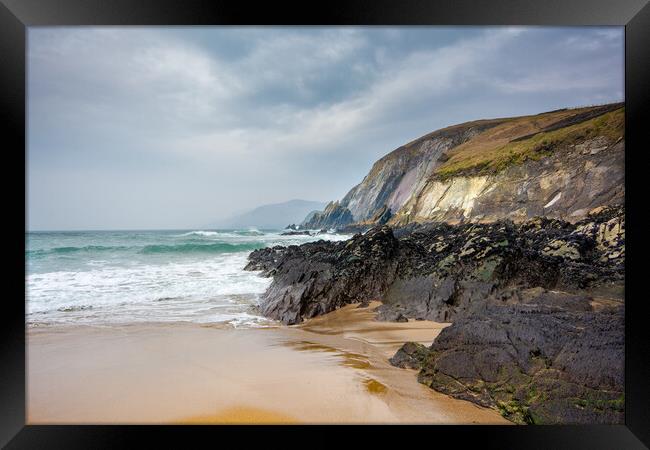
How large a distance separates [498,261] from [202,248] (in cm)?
410

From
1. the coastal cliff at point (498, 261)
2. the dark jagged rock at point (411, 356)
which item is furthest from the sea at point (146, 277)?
the dark jagged rock at point (411, 356)

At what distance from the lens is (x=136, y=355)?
2207 millimetres

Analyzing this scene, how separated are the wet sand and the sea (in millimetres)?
377

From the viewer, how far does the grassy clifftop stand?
2213mm

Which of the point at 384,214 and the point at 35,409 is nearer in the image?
the point at 35,409

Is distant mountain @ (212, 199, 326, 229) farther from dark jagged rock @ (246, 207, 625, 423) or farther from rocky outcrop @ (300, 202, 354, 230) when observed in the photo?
dark jagged rock @ (246, 207, 625, 423)

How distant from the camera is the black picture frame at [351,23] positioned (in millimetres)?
1709

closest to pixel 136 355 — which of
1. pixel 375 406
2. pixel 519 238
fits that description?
pixel 375 406

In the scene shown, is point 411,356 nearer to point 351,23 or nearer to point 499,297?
point 499,297

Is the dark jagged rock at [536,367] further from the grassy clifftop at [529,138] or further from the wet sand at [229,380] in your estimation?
the grassy clifftop at [529,138]

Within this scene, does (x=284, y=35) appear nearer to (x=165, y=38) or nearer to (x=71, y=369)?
(x=165, y=38)

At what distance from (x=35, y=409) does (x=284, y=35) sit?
10.8 feet

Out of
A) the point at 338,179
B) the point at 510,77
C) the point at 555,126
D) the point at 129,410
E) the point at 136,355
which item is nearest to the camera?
the point at 129,410

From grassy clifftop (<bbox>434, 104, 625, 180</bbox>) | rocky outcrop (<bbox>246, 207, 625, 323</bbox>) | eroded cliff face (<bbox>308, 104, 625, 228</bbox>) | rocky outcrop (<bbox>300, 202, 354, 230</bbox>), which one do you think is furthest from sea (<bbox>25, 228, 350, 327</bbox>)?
grassy clifftop (<bbox>434, 104, 625, 180</bbox>)
